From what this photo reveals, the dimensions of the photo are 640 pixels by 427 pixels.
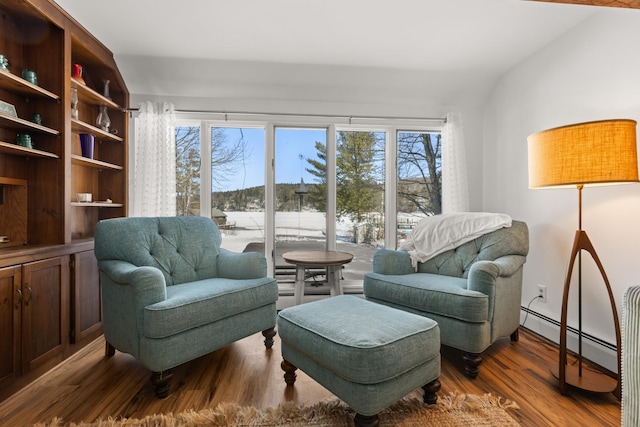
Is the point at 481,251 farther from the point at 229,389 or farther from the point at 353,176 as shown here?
the point at 229,389

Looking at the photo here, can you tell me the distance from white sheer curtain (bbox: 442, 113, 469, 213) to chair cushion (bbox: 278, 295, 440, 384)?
71.0 inches

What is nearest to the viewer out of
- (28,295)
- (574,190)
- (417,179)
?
(28,295)

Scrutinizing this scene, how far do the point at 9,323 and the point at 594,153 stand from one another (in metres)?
3.09

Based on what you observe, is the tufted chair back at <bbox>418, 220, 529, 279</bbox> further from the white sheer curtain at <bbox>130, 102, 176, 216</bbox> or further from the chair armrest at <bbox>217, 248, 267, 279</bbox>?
the white sheer curtain at <bbox>130, 102, 176, 216</bbox>

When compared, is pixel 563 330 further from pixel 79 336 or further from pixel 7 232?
pixel 7 232

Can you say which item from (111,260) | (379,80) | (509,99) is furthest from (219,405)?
(509,99)

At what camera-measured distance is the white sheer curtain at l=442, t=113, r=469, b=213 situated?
299cm

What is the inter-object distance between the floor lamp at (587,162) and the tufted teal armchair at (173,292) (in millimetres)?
1764

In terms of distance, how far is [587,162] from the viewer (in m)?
1.51

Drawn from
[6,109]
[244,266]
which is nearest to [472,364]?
[244,266]

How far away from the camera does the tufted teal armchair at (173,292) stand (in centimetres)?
158

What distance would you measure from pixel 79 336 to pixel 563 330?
3002 millimetres

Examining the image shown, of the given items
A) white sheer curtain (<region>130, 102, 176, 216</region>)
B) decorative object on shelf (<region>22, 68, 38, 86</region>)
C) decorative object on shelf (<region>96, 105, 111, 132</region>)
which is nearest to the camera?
decorative object on shelf (<region>22, 68, 38, 86</region>)

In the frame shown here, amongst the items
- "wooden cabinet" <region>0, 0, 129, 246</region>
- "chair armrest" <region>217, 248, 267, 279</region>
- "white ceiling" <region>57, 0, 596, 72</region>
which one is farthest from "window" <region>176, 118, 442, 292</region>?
"wooden cabinet" <region>0, 0, 129, 246</region>
